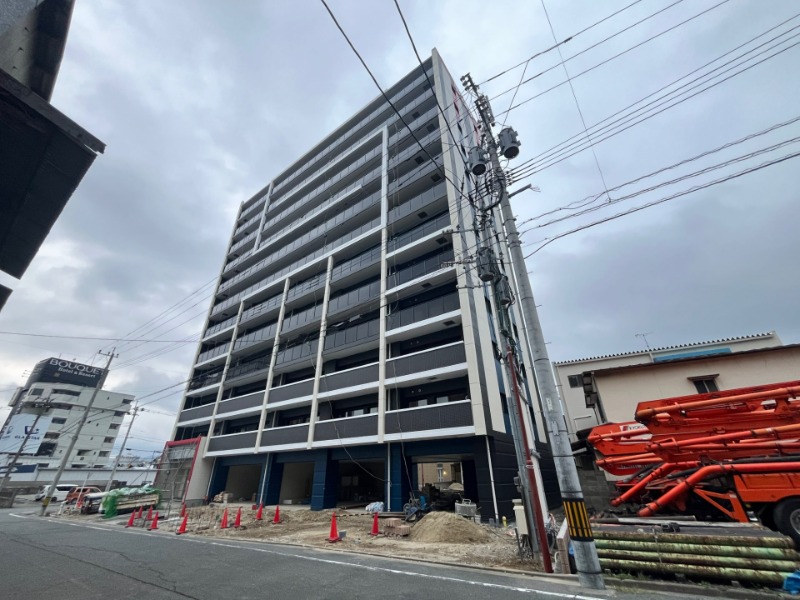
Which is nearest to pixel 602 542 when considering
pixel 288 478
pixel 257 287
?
pixel 288 478

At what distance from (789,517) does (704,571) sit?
290 cm

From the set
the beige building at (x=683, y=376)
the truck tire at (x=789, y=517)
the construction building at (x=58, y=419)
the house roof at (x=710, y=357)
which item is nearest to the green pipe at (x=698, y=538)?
the truck tire at (x=789, y=517)

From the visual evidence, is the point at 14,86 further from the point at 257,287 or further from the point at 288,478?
the point at 257,287

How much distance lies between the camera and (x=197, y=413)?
2947cm

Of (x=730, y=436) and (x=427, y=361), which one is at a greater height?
(x=427, y=361)

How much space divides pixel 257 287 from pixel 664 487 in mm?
31627

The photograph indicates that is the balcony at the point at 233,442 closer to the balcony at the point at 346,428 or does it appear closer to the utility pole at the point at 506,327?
the balcony at the point at 346,428

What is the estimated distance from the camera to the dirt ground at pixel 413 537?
8753mm

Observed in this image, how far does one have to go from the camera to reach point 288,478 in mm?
24547

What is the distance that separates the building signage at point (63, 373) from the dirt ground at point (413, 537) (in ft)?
195

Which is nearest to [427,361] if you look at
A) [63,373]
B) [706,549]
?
[706,549]

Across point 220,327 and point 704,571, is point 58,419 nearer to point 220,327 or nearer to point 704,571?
point 220,327

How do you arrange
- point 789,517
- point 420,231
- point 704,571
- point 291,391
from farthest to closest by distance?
point 291,391
point 420,231
point 789,517
point 704,571

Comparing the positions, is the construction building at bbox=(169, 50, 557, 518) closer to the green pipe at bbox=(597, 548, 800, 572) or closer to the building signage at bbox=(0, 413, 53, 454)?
the green pipe at bbox=(597, 548, 800, 572)
